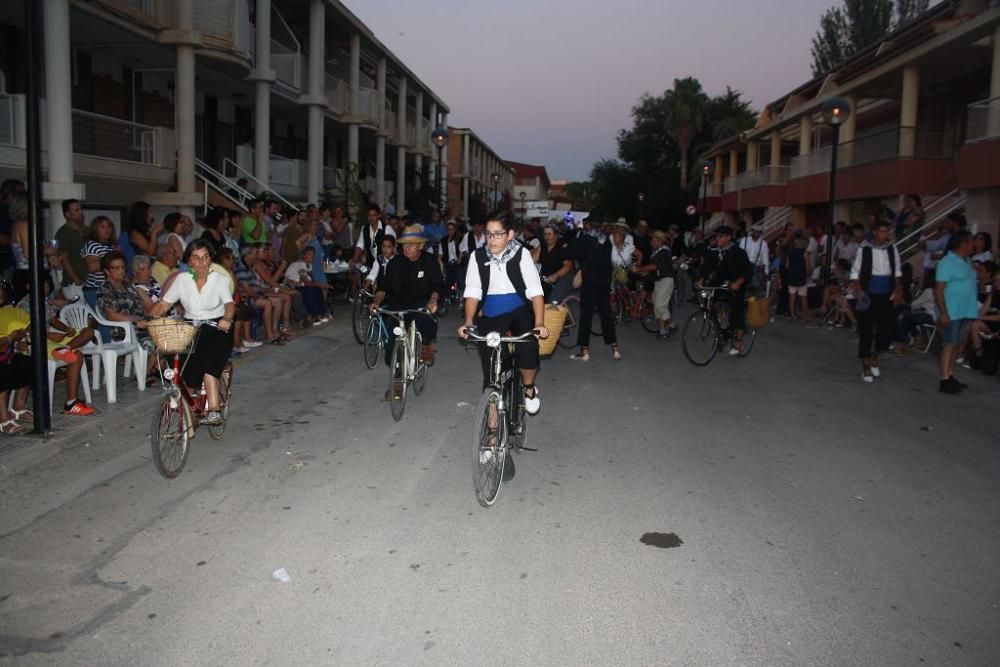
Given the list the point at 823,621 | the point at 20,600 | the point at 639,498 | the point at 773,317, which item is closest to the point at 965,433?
the point at 639,498

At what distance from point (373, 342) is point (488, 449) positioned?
5.82 m

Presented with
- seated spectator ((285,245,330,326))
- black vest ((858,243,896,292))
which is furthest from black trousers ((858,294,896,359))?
seated spectator ((285,245,330,326))

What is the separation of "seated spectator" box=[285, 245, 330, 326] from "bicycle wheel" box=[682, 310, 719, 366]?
259 inches

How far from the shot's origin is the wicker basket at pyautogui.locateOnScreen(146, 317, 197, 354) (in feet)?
21.2

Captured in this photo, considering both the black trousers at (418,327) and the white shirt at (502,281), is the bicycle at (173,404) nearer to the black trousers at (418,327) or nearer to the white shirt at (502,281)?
the white shirt at (502,281)

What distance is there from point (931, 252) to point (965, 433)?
28.6 ft

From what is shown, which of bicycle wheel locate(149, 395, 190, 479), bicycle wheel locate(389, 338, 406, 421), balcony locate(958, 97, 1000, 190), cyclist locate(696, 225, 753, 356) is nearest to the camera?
bicycle wheel locate(149, 395, 190, 479)

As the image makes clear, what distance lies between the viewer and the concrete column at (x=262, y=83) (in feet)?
77.3

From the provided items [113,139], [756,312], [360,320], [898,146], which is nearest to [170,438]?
[360,320]

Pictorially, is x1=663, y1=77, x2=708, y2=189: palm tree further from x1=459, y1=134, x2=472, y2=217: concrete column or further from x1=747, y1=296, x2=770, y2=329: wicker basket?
x1=747, y1=296, x2=770, y2=329: wicker basket

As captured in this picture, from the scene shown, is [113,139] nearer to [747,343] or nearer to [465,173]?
[747,343]

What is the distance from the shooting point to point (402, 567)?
483 cm

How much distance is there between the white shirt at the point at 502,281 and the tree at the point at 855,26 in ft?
182

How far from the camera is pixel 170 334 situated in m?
6.52
